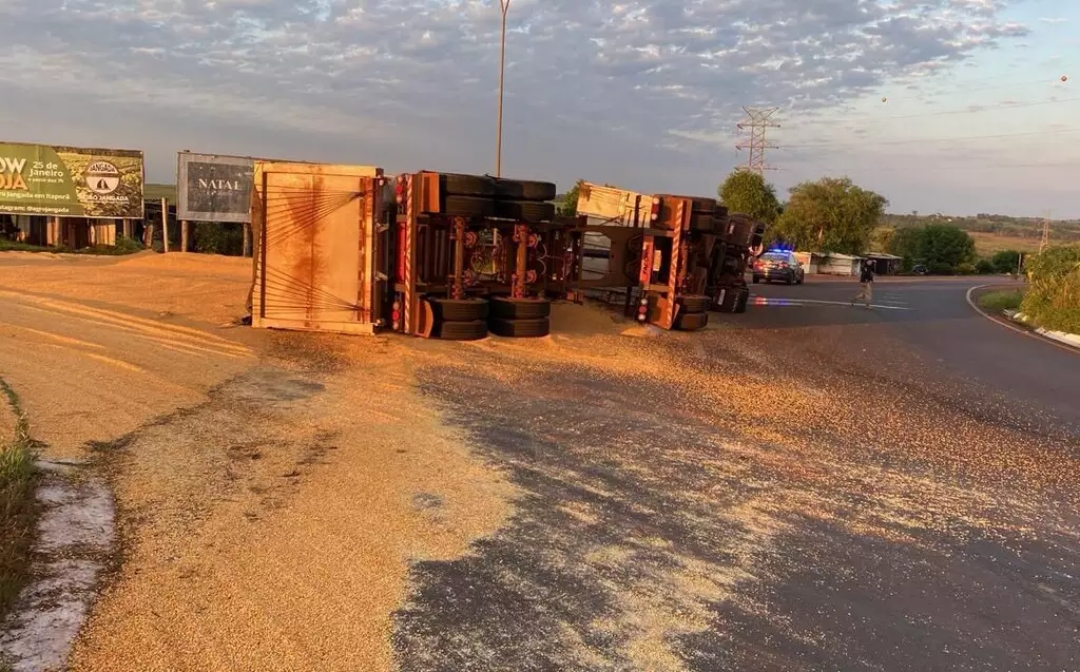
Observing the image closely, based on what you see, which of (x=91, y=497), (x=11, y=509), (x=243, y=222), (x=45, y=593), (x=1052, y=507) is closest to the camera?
(x=45, y=593)

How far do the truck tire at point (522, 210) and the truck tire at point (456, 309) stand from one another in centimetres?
160

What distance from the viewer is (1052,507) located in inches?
255

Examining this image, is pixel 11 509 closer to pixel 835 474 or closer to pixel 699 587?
pixel 699 587

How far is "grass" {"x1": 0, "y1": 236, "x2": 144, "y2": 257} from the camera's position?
75.8 ft

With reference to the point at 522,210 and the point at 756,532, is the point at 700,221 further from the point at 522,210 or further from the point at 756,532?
the point at 756,532

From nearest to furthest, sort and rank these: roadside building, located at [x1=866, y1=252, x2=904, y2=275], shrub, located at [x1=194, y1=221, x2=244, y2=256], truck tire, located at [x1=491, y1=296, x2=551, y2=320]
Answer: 1. truck tire, located at [x1=491, y1=296, x2=551, y2=320]
2. shrub, located at [x1=194, y1=221, x2=244, y2=256]
3. roadside building, located at [x1=866, y1=252, x2=904, y2=275]

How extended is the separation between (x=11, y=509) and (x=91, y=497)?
0.60 m

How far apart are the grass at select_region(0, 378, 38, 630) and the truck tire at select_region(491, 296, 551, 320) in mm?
7462

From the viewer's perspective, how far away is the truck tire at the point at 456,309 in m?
12.1

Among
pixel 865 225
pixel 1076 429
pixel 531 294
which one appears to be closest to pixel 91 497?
pixel 531 294

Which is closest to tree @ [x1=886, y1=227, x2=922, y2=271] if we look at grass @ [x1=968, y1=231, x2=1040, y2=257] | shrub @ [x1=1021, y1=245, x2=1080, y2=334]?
grass @ [x1=968, y1=231, x2=1040, y2=257]

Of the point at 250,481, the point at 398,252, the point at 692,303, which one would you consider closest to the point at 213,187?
the point at 398,252

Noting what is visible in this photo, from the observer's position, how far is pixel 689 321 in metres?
15.7

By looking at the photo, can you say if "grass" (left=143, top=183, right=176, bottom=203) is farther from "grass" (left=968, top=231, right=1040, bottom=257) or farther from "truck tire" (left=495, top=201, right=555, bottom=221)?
"grass" (left=968, top=231, right=1040, bottom=257)
